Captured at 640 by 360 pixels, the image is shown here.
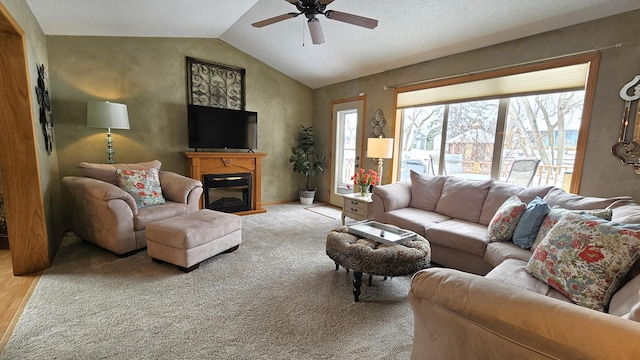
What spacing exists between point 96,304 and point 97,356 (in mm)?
629

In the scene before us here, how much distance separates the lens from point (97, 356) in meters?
1.52

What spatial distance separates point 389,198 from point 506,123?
169cm

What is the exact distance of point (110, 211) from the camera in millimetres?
2684

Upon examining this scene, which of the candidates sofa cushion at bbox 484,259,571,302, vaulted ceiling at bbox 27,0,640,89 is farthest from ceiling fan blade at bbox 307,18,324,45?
sofa cushion at bbox 484,259,571,302

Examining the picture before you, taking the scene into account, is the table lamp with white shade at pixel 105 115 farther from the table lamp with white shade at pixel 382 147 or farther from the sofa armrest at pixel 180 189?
the table lamp with white shade at pixel 382 147

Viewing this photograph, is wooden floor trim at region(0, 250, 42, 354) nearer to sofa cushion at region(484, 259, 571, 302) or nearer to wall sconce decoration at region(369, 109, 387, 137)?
sofa cushion at region(484, 259, 571, 302)

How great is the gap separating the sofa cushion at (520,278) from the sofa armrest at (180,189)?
3.19 meters

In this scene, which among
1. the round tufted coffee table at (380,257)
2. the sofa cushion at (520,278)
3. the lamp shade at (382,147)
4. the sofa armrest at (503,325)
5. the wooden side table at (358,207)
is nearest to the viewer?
the sofa armrest at (503,325)

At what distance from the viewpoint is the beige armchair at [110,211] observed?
2715 millimetres

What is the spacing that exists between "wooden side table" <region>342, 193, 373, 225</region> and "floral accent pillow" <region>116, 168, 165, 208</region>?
7.92 feet

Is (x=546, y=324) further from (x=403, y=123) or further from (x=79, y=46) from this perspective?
(x=79, y=46)

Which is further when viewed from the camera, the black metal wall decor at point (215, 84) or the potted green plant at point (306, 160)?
the potted green plant at point (306, 160)

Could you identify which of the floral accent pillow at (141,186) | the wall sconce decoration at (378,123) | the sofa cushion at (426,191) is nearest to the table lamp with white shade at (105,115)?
the floral accent pillow at (141,186)

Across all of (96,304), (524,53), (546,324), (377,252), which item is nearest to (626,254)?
(546,324)
